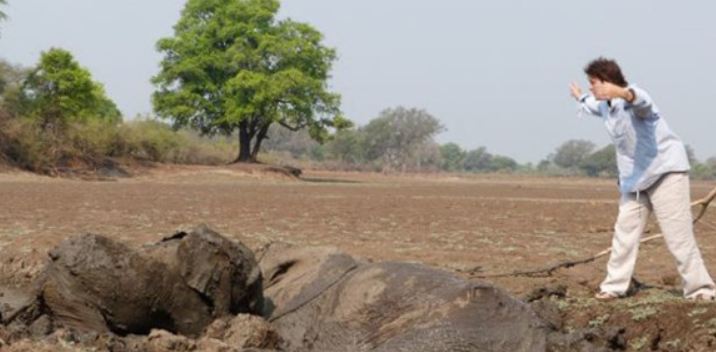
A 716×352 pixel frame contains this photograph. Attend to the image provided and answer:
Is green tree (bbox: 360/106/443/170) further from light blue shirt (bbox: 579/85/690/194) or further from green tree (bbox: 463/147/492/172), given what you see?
light blue shirt (bbox: 579/85/690/194)

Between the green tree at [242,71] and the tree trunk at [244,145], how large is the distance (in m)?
0.06

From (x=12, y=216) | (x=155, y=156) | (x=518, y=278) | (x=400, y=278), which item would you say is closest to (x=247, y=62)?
(x=155, y=156)

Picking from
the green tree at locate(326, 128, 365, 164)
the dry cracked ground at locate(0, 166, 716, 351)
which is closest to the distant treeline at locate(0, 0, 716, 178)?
the dry cracked ground at locate(0, 166, 716, 351)

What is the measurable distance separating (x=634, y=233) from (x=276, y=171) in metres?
44.5

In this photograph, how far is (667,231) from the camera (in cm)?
775

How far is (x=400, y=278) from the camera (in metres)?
5.84

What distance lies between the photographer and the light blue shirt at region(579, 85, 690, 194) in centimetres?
768

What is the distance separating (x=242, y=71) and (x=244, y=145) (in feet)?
16.9

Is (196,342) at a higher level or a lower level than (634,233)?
lower

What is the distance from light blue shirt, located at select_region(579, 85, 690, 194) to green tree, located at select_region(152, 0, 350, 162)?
4923cm

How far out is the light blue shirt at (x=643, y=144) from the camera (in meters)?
7.68

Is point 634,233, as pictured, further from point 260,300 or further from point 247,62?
point 247,62

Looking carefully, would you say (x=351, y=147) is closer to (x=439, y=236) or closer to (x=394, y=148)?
(x=394, y=148)

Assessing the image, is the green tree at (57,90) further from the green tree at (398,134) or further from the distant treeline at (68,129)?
the green tree at (398,134)
